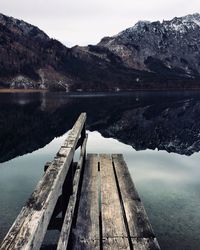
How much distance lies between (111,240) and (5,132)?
98.8ft

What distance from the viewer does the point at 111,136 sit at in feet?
114

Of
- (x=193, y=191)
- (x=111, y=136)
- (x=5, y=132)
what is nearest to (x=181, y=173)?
(x=193, y=191)

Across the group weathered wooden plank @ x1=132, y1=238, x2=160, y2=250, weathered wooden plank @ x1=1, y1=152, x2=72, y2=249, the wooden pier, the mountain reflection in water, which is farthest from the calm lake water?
weathered wooden plank @ x1=1, y1=152, x2=72, y2=249

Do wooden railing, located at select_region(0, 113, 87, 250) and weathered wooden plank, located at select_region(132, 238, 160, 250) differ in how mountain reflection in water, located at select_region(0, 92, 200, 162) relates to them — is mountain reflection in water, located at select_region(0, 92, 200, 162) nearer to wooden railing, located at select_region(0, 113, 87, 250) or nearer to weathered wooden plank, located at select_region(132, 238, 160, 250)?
weathered wooden plank, located at select_region(132, 238, 160, 250)

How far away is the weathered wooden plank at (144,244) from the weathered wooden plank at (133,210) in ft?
0.56

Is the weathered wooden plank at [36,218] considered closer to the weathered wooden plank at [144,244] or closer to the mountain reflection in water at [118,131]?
the weathered wooden plank at [144,244]

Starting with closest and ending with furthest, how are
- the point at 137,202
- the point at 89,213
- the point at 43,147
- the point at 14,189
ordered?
the point at 89,213 < the point at 137,202 < the point at 14,189 < the point at 43,147

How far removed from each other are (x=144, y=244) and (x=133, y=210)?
1775 mm

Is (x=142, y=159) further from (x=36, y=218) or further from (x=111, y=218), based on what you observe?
(x=36, y=218)

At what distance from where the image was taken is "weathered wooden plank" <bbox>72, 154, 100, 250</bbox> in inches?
261

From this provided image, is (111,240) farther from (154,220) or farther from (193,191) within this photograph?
(193,191)

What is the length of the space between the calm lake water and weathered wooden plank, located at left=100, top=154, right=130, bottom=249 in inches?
70.3

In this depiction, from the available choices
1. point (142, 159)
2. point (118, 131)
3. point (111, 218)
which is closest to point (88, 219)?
point (111, 218)

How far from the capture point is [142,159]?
22.9m
